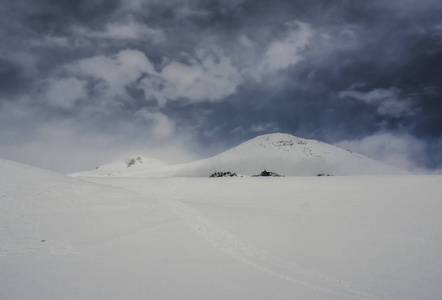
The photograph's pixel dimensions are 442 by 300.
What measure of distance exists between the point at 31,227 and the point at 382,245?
15046mm

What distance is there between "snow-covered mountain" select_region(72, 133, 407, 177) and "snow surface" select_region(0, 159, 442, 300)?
65.1 metres

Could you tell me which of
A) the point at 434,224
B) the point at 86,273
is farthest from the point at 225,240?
the point at 434,224

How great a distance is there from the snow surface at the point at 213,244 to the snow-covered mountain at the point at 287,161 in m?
65.1

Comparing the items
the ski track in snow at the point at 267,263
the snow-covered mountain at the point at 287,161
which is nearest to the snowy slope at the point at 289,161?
the snow-covered mountain at the point at 287,161

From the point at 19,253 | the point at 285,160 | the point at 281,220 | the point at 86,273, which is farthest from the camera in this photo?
the point at 285,160

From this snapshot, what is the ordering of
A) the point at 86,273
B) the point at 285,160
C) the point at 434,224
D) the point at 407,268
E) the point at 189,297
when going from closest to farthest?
1. the point at 189,297
2. the point at 86,273
3. the point at 407,268
4. the point at 434,224
5. the point at 285,160

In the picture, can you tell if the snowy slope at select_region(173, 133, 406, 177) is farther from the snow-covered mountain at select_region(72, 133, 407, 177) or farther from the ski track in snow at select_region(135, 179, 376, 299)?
the ski track in snow at select_region(135, 179, 376, 299)

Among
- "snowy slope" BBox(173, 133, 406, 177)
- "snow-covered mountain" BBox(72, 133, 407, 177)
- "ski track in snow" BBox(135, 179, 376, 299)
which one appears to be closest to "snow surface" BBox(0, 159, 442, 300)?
"ski track in snow" BBox(135, 179, 376, 299)

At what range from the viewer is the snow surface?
287 inches

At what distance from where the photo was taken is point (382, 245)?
40.8 feet

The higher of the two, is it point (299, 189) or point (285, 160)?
point (285, 160)

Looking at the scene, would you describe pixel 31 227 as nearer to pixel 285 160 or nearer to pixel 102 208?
pixel 102 208

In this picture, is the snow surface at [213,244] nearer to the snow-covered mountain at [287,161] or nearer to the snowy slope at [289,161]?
the snowy slope at [289,161]

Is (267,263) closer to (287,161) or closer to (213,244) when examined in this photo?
(213,244)
